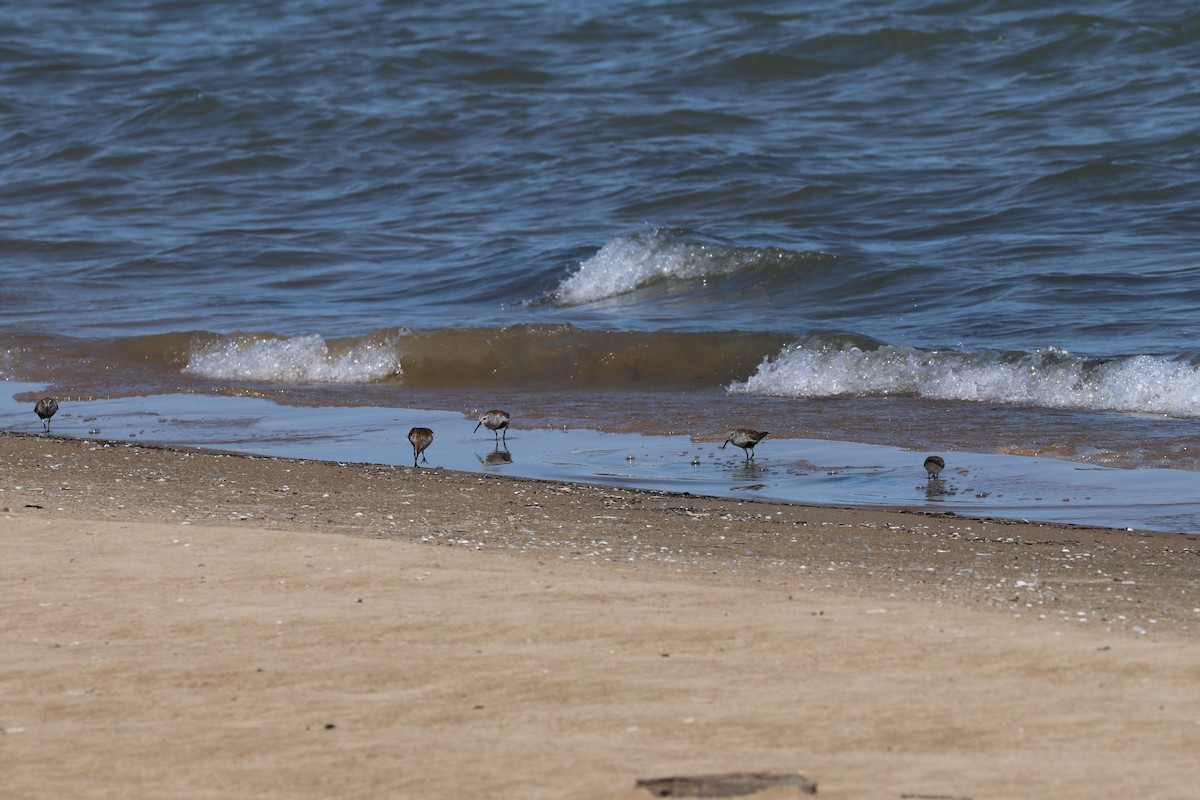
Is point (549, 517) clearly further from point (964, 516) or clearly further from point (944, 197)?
point (944, 197)

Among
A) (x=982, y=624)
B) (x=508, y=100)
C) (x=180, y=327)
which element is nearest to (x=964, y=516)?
(x=982, y=624)

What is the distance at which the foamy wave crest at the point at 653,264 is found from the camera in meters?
14.0

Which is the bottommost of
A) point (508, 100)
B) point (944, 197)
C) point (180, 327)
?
point (180, 327)

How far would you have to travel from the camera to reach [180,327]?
1302 centimetres

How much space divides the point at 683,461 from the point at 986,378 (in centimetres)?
267

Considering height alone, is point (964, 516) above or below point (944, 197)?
below

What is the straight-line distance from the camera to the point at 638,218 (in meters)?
16.4

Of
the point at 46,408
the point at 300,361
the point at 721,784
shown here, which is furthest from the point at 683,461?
the point at 721,784

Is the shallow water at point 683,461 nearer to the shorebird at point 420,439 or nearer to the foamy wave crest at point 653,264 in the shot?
the shorebird at point 420,439

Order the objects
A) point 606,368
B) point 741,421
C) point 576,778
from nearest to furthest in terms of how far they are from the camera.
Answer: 1. point 576,778
2. point 741,421
3. point 606,368

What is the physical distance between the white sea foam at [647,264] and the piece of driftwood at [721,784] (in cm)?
1048

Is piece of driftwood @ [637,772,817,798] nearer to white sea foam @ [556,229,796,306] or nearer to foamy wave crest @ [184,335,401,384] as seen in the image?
foamy wave crest @ [184,335,401,384]

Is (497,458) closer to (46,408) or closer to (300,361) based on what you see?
(46,408)

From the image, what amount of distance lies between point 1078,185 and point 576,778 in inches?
514
